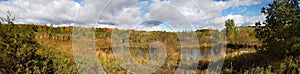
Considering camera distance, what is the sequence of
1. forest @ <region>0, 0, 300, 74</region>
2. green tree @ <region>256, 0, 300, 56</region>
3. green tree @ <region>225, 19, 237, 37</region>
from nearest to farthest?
forest @ <region>0, 0, 300, 74</region>, green tree @ <region>256, 0, 300, 56</region>, green tree @ <region>225, 19, 237, 37</region>

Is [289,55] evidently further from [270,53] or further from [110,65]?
[110,65]

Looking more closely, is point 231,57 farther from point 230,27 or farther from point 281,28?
point 230,27

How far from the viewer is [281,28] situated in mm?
8797

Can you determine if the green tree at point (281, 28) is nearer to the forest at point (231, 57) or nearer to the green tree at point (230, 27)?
the forest at point (231, 57)

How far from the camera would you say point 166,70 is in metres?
8.77

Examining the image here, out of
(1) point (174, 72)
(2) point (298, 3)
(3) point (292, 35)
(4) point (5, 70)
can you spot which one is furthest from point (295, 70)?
(4) point (5, 70)

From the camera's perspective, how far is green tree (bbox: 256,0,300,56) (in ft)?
27.5

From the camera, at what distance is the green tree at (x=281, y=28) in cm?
837

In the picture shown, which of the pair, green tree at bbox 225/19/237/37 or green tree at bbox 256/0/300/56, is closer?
green tree at bbox 256/0/300/56

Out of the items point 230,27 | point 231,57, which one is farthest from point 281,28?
point 230,27

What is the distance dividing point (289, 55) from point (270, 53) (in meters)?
0.61

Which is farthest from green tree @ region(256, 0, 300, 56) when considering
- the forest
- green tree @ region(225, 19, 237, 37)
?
green tree @ region(225, 19, 237, 37)

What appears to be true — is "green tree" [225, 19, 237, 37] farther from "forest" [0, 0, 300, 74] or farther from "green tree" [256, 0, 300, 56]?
"green tree" [256, 0, 300, 56]

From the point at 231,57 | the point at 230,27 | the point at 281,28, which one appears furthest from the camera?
the point at 230,27
